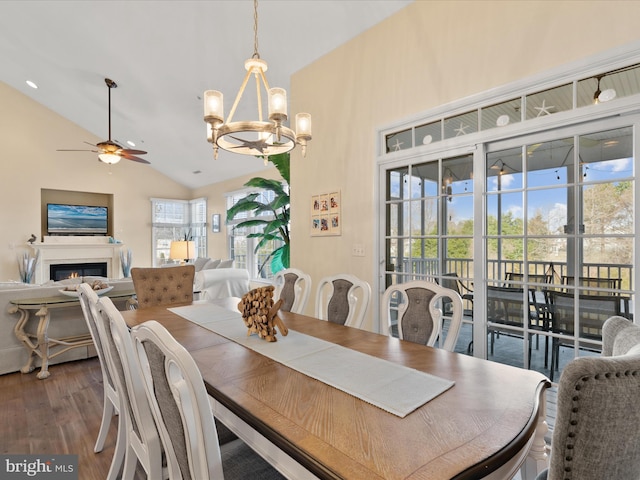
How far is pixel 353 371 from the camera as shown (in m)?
1.37

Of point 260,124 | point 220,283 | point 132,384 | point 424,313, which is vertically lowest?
point 220,283

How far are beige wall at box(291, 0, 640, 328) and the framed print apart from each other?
15.0ft

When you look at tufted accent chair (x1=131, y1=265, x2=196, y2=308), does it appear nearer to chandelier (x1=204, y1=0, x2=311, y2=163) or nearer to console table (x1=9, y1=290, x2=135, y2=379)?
console table (x1=9, y1=290, x2=135, y2=379)

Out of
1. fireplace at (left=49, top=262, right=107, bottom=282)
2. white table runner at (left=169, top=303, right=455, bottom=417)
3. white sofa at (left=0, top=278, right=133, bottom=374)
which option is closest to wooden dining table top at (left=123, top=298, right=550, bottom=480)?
white table runner at (left=169, top=303, right=455, bottom=417)

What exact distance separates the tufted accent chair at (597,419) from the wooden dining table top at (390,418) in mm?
235

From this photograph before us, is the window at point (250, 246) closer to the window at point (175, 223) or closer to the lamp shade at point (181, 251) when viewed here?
the window at point (175, 223)

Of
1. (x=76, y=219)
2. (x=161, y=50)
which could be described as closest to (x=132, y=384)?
(x=161, y=50)

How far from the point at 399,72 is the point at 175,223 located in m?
7.72

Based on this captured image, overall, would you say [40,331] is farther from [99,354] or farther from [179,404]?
[179,404]

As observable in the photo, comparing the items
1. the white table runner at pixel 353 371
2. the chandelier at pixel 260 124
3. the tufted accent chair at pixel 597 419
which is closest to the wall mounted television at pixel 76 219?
the chandelier at pixel 260 124

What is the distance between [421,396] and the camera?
1141 millimetres

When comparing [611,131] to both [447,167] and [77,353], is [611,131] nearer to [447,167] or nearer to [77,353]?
[447,167]

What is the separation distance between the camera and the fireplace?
7.48 metres

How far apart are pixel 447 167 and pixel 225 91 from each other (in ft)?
10.8
